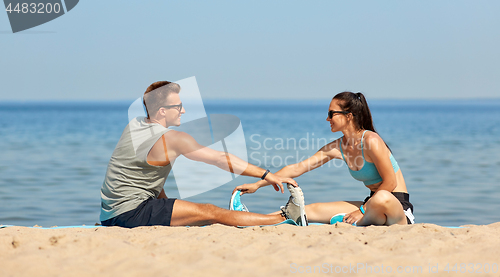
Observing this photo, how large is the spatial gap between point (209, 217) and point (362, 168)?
5.35 feet

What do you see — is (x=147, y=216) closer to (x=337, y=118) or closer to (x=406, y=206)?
(x=337, y=118)

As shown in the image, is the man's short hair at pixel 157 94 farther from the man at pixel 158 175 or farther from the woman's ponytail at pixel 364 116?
Answer: the woman's ponytail at pixel 364 116

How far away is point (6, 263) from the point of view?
267cm

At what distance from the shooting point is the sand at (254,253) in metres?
2.60

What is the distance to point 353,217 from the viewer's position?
4.19 m

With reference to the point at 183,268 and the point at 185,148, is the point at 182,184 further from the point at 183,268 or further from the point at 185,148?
the point at 183,268

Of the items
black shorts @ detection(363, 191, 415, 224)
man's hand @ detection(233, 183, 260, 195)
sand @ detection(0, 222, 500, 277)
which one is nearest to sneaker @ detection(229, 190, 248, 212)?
man's hand @ detection(233, 183, 260, 195)

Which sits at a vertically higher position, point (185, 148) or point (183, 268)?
point (185, 148)

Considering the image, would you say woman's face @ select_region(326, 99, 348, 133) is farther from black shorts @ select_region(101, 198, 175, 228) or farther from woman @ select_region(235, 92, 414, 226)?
black shorts @ select_region(101, 198, 175, 228)

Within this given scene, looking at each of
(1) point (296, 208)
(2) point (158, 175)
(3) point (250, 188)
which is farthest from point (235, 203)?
(2) point (158, 175)

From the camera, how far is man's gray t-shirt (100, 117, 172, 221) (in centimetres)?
405

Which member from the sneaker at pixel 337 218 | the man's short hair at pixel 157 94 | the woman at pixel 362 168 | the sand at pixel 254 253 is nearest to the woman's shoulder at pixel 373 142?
the woman at pixel 362 168

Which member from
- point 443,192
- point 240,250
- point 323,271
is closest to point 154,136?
point 240,250

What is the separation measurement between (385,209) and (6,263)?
10.0ft
